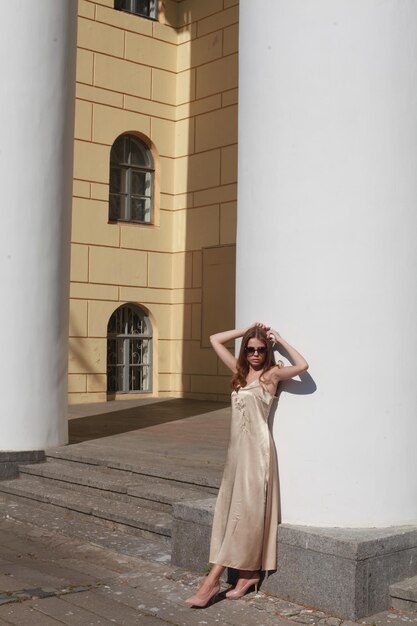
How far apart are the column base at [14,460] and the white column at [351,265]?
15.7 ft

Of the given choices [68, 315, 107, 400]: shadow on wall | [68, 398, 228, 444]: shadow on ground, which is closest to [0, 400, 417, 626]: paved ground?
[68, 398, 228, 444]: shadow on ground

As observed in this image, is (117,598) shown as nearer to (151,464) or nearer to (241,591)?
(241,591)

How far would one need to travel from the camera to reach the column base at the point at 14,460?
10117mm

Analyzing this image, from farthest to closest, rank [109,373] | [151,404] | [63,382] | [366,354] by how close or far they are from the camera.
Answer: [109,373] < [151,404] < [63,382] < [366,354]

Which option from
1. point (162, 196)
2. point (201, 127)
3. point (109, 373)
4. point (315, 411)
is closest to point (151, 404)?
point (109, 373)

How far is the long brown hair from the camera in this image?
6.10m

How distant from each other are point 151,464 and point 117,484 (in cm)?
59

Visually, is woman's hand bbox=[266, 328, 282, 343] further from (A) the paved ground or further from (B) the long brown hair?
(A) the paved ground

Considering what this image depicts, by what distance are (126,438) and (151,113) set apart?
8910mm

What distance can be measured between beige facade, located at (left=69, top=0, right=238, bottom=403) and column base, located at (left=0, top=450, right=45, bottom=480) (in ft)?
21.7

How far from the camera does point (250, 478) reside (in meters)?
6.00

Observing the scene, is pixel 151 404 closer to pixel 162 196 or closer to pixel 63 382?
pixel 162 196

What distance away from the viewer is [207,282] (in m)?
18.1

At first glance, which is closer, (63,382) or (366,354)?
(366,354)
